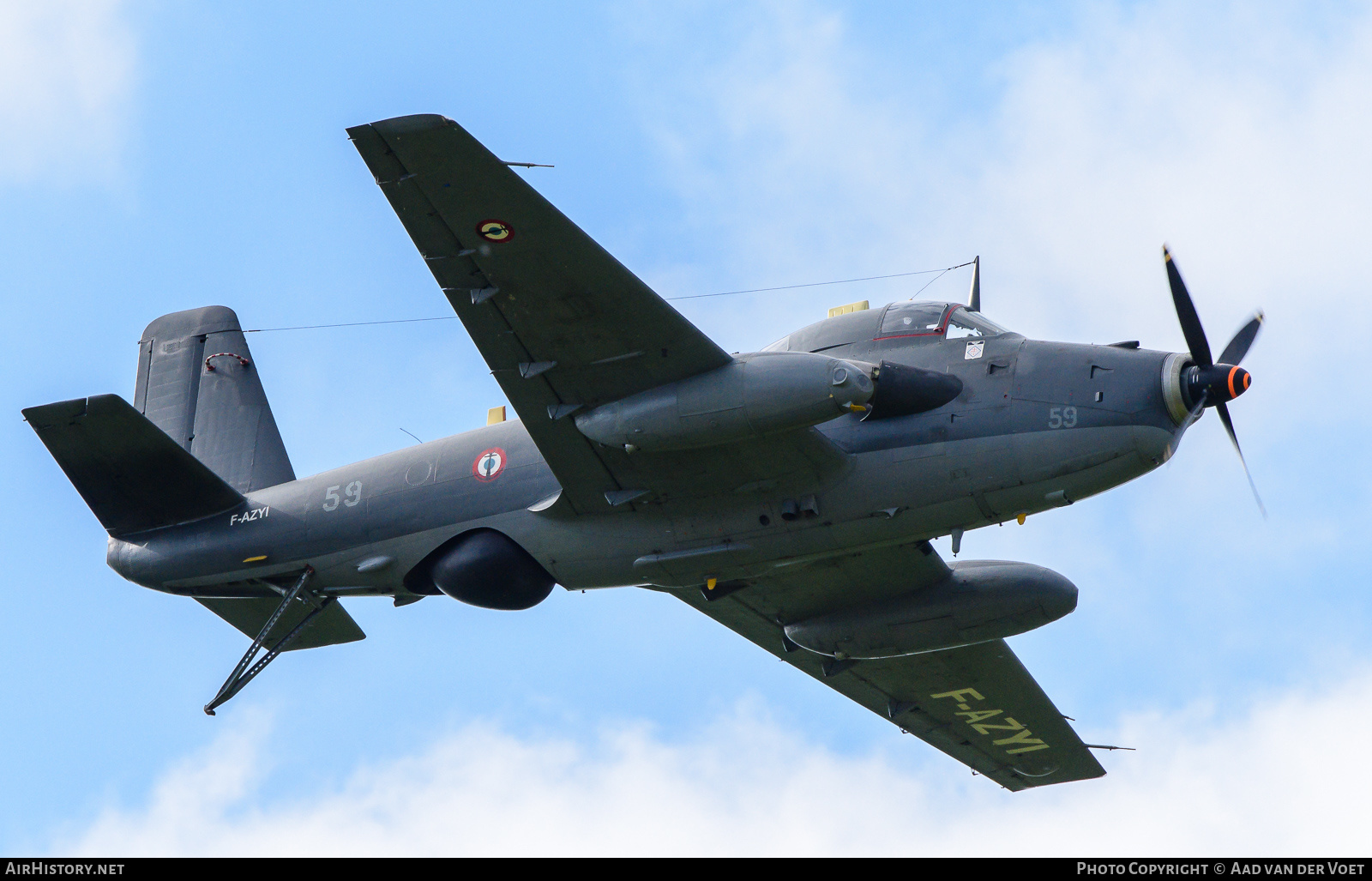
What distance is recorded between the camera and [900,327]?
22516mm

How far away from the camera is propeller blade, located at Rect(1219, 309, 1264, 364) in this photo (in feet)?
73.8

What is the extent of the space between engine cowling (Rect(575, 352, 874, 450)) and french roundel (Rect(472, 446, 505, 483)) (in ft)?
11.6

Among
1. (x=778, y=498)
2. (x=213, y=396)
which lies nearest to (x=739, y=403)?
(x=778, y=498)

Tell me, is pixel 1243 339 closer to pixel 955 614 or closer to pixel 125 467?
pixel 955 614

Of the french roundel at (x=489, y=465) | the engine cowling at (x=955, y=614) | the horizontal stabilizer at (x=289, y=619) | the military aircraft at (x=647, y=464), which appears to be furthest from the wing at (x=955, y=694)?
the horizontal stabilizer at (x=289, y=619)

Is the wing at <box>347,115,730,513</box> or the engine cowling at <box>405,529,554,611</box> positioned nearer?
the wing at <box>347,115,730,513</box>

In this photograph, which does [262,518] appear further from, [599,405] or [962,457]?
[962,457]

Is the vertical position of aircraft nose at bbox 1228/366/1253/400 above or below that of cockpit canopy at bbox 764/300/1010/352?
below

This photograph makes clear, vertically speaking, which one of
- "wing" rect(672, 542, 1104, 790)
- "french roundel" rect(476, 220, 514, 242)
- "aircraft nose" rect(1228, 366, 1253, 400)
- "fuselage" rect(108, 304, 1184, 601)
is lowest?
"wing" rect(672, 542, 1104, 790)

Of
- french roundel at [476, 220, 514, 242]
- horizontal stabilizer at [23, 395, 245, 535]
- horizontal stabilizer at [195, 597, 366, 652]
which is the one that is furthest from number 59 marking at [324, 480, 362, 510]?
french roundel at [476, 220, 514, 242]

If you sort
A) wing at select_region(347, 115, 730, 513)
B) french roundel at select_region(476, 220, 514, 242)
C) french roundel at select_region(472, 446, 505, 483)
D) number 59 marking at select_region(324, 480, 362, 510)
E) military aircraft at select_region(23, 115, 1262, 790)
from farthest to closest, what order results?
number 59 marking at select_region(324, 480, 362, 510), french roundel at select_region(472, 446, 505, 483), military aircraft at select_region(23, 115, 1262, 790), french roundel at select_region(476, 220, 514, 242), wing at select_region(347, 115, 730, 513)

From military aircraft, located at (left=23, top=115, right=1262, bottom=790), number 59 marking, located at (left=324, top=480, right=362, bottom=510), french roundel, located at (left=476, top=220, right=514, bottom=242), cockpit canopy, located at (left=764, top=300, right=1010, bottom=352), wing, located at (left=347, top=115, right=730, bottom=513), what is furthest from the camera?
number 59 marking, located at (left=324, top=480, right=362, bottom=510)

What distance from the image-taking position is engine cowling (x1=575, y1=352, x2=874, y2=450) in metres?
19.9

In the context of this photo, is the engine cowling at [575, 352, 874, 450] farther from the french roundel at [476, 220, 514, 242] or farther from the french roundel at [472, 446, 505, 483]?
the french roundel at [472, 446, 505, 483]
